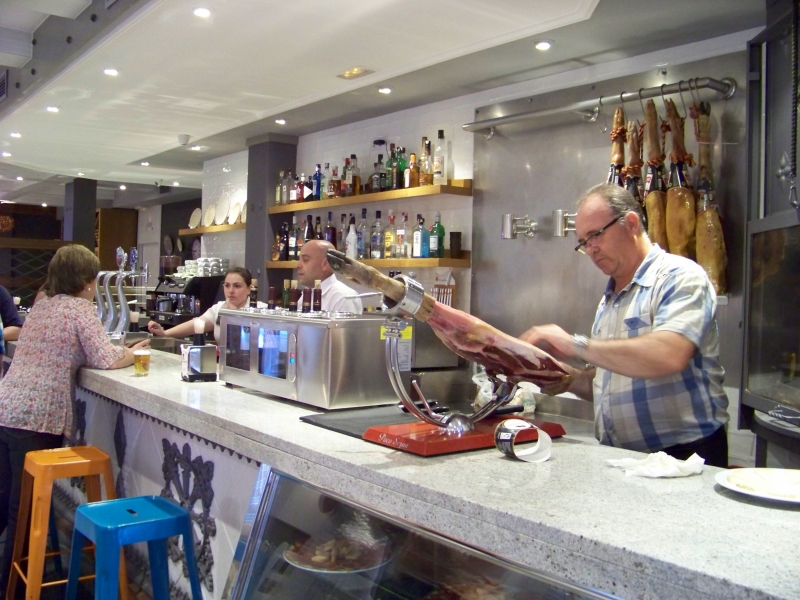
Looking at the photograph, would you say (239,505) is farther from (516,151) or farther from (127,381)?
(516,151)

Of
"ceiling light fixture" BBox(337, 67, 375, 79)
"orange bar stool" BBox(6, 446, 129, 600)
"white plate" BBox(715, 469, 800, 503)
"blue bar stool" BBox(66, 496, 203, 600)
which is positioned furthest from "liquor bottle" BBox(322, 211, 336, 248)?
"white plate" BBox(715, 469, 800, 503)

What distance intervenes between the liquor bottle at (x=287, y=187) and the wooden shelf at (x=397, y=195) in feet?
0.80

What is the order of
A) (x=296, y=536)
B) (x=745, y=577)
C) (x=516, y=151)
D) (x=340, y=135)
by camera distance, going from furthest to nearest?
(x=340, y=135) < (x=516, y=151) < (x=296, y=536) < (x=745, y=577)

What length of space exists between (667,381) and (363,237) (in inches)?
139

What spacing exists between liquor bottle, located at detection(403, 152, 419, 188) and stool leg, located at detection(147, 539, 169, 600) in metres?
3.10

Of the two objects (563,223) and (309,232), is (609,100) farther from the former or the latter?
(309,232)

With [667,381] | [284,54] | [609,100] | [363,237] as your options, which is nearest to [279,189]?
[363,237]

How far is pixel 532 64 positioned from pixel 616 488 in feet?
10.1

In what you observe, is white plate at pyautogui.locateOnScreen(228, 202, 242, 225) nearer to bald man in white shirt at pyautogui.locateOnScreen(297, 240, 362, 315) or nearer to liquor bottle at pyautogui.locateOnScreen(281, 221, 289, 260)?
liquor bottle at pyautogui.locateOnScreen(281, 221, 289, 260)

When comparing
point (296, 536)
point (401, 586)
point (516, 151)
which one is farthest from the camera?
point (516, 151)

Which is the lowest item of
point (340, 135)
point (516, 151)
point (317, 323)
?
point (317, 323)

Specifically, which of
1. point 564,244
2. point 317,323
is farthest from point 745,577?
point 564,244

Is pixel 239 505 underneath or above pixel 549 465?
underneath

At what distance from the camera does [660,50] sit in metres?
3.67
